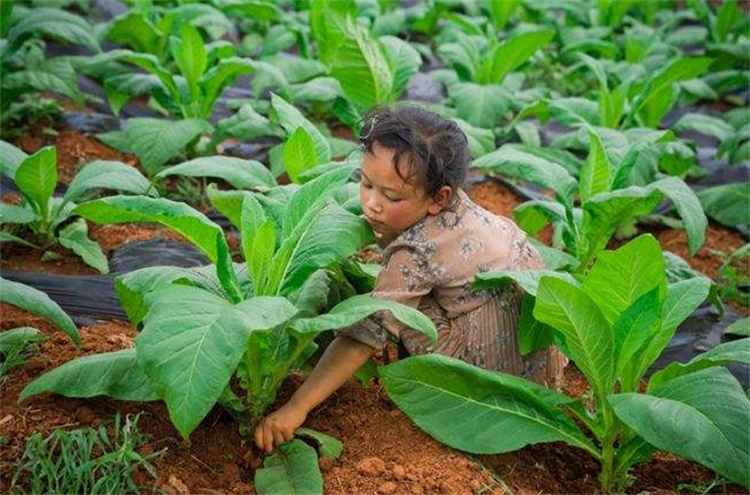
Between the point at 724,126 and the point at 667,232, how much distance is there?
1101mm

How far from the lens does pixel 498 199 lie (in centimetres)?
462

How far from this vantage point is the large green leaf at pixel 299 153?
3145 millimetres

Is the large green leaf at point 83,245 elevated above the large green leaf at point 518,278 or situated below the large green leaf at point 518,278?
below

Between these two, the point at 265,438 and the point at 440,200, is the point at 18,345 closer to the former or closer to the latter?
the point at 265,438

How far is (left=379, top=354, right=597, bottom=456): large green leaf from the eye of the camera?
2.58m

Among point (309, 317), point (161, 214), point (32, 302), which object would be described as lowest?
point (309, 317)

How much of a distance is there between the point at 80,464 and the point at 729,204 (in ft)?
10.8

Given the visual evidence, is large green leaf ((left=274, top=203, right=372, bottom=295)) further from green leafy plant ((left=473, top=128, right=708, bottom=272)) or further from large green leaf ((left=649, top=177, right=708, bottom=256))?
large green leaf ((left=649, top=177, right=708, bottom=256))

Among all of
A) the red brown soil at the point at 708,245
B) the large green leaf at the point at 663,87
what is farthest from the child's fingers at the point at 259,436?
the large green leaf at the point at 663,87

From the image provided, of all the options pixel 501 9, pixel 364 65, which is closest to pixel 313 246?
pixel 364 65

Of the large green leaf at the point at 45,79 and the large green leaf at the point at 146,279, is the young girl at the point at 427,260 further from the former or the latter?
the large green leaf at the point at 45,79

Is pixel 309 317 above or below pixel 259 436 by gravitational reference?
above

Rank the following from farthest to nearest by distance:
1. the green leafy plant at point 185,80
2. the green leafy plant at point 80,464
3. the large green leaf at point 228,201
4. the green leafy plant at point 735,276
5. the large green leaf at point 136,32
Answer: the large green leaf at point 136,32 < the green leafy plant at point 185,80 < the green leafy plant at point 735,276 < the large green leaf at point 228,201 < the green leafy plant at point 80,464

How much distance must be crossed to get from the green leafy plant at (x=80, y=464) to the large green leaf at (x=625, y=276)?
1.19 meters
